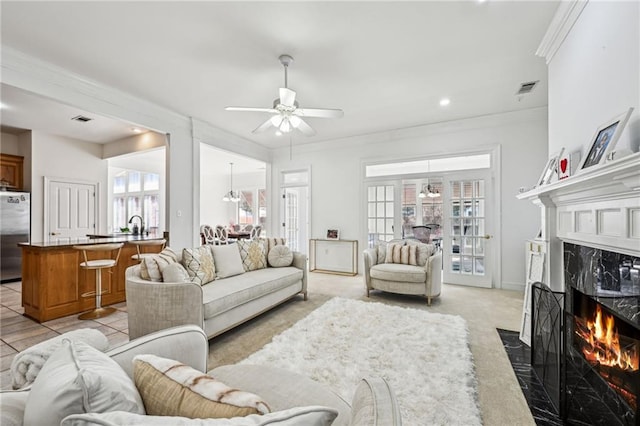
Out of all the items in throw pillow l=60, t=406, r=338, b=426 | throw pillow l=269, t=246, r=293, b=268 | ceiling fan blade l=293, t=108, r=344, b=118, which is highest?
ceiling fan blade l=293, t=108, r=344, b=118

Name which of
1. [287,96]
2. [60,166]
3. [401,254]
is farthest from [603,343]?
[60,166]

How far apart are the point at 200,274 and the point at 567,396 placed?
2967mm

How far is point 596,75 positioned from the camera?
1871 millimetres

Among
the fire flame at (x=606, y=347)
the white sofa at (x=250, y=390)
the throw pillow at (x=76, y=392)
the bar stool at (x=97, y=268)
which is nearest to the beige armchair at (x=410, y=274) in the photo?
the fire flame at (x=606, y=347)

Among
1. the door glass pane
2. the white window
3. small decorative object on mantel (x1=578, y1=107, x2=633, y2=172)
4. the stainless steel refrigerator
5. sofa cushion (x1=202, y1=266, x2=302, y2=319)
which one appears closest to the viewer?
small decorative object on mantel (x1=578, y1=107, x2=633, y2=172)

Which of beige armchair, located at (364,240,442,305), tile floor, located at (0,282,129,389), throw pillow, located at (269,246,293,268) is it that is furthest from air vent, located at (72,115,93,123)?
beige armchair, located at (364,240,442,305)

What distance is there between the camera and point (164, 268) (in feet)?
8.20

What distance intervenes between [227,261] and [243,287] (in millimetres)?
588

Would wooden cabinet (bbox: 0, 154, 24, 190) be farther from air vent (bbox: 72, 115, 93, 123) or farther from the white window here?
the white window

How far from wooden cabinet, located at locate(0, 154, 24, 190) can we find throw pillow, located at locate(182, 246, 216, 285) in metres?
4.96

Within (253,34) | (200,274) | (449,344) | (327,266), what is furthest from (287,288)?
(253,34)

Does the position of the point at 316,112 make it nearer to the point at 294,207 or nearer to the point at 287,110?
the point at 287,110

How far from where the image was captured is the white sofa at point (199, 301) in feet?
7.54

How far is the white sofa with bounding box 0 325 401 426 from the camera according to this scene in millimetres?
613
